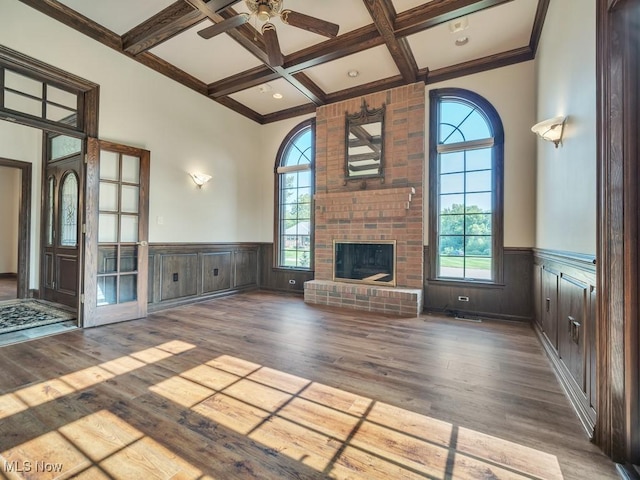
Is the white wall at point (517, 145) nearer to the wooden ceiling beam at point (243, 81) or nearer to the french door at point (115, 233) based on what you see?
the wooden ceiling beam at point (243, 81)

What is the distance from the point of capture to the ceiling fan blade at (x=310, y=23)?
2566 mm

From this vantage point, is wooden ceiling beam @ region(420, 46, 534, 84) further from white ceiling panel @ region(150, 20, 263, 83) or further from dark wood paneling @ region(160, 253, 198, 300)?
dark wood paneling @ region(160, 253, 198, 300)

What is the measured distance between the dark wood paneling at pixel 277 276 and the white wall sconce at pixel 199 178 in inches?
68.1

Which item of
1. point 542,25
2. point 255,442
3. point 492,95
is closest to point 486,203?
point 492,95

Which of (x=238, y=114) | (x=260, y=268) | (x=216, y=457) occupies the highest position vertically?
(x=238, y=114)

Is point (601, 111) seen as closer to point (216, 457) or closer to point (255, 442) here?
point (255, 442)

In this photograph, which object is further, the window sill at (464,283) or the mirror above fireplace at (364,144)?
the mirror above fireplace at (364,144)

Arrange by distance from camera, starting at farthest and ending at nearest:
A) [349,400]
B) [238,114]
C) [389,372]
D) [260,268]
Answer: [260,268]
[238,114]
[389,372]
[349,400]

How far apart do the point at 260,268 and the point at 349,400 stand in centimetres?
429

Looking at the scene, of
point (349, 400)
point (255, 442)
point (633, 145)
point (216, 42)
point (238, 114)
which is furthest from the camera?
point (238, 114)

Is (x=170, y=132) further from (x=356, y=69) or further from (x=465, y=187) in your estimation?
(x=465, y=187)

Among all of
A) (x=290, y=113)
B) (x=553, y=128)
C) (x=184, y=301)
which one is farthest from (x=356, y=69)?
(x=184, y=301)

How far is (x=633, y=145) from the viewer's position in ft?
4.58

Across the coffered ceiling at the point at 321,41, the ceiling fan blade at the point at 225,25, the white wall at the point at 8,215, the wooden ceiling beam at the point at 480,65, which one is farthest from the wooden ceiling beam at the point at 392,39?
the white wall at the point at 8,215
